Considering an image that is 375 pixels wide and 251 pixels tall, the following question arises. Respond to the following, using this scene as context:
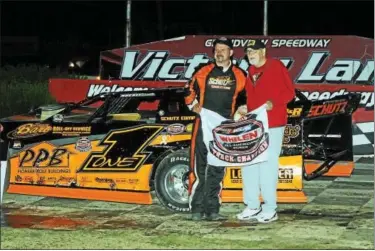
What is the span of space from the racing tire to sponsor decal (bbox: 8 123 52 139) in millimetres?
1432

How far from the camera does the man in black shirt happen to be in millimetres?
7043

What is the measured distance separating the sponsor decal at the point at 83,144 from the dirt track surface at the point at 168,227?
27.0 inches

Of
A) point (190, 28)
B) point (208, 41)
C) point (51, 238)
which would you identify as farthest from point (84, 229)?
point (190, 28)

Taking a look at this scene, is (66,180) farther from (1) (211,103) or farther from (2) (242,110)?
(2) (242,110)

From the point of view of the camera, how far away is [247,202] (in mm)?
7320

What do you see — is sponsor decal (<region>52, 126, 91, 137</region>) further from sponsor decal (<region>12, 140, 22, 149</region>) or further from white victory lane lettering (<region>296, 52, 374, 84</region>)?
white victory lane lettering (<region>296, 52, 374, 84</region>)

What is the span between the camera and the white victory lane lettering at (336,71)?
1307cm

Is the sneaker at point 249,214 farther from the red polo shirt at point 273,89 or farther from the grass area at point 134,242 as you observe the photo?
the red polo shirt at point 273,89

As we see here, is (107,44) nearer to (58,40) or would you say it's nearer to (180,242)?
(58,40)

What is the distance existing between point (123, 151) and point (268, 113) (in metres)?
1.68

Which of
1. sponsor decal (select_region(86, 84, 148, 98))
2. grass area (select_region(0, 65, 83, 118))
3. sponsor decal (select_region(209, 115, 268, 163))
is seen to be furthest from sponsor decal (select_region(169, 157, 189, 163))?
grass area (select_region(0, 65, 83, 118))

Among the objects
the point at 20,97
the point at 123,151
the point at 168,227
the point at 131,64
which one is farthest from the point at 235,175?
the point at 20,97

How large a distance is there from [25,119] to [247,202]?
9.38 ft

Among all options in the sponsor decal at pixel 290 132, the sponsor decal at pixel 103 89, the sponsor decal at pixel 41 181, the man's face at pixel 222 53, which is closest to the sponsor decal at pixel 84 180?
the sponsor decal at pixel 41 181
